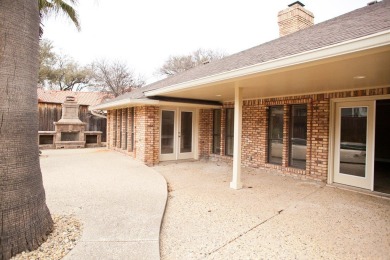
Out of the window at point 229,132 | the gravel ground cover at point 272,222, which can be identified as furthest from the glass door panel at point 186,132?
the gravel ground cover at point 272,222

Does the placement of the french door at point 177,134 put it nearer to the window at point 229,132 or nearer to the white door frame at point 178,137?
the white door frame at point 178,137

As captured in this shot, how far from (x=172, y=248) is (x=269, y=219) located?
1756 mm

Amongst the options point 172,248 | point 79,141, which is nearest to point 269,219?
point 172,248

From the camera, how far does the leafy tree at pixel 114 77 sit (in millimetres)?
21797

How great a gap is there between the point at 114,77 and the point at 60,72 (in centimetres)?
823

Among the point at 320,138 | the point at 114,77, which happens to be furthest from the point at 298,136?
the point at 114,77

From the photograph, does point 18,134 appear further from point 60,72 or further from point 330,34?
point 60,72

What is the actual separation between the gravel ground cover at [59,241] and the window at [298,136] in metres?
5.89

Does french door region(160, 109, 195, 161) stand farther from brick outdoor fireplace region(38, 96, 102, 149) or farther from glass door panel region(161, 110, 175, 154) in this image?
brick outdoor fireplace region(38, 96, 102, 149)

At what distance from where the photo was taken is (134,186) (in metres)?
5.35

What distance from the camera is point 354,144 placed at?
5.69 m

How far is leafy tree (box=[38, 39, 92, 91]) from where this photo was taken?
24234 mm

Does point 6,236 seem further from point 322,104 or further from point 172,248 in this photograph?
point 322,104

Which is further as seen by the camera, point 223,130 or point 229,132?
point 223,130
